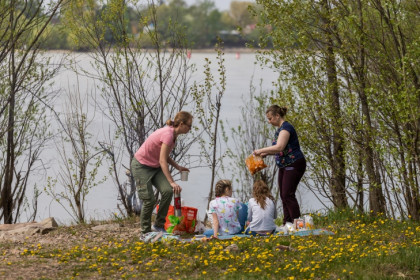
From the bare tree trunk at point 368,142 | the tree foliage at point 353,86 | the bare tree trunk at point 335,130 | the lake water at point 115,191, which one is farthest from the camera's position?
the lake water at point 115,191

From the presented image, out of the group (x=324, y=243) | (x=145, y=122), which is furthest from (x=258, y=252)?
(x=145, y=122)

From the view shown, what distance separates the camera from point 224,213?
9141mm

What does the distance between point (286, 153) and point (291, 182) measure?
0.38 metres

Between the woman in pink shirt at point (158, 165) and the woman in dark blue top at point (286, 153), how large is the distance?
1.18 meters

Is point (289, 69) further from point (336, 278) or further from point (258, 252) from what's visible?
point (336, 278)

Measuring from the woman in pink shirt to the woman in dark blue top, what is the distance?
46.5 inches

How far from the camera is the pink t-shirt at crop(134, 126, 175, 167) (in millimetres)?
8648

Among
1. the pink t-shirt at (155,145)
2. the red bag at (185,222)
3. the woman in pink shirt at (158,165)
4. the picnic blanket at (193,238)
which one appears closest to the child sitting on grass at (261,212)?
the picnic blanket at (193,238)

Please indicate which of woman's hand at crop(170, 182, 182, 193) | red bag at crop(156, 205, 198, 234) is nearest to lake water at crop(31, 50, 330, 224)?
red bag at crop(156, 205, 198, 234)

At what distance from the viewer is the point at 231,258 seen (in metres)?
7.77

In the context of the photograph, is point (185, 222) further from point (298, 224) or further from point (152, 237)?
point (298, 224)

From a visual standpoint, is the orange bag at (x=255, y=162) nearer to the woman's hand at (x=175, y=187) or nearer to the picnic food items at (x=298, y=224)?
Result: the picnic food items at (x=298, y=224)

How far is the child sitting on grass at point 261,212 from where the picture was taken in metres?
9.23

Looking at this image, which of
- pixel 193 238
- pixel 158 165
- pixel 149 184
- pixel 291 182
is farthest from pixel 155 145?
pixel 291 182
